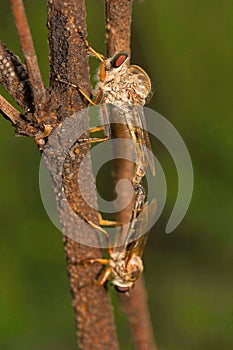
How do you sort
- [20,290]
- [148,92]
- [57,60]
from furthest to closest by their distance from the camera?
[20,290] → [148,92] → [57,60]

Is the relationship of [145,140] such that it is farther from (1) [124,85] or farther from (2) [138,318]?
(2) [138,318]

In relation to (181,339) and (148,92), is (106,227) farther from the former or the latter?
(181,339)

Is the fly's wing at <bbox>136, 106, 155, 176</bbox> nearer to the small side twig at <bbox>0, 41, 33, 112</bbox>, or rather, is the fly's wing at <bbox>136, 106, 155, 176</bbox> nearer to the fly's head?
the fly's head

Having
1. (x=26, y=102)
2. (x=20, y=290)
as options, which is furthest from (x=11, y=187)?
(x=26, y=102)

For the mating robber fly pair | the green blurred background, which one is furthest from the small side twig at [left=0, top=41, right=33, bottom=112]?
the green blurred background

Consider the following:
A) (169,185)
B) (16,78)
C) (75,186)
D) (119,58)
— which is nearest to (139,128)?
(119,58)

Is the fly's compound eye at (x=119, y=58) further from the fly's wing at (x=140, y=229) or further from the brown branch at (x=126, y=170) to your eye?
the fly's wing at (x=140, y=229)
